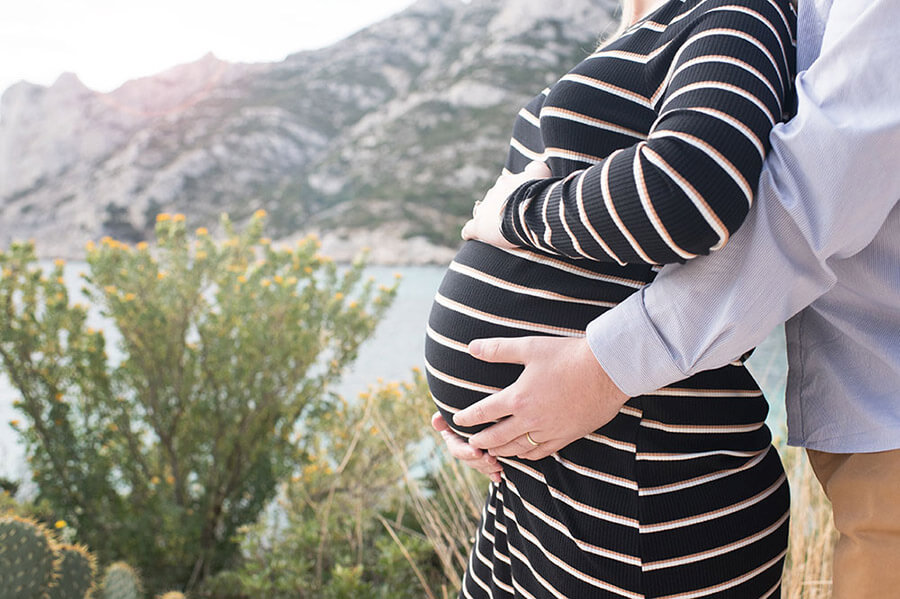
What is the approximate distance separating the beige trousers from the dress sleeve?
234mm

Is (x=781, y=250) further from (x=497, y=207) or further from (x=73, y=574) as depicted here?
(x=73, y=574)

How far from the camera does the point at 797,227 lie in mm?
463

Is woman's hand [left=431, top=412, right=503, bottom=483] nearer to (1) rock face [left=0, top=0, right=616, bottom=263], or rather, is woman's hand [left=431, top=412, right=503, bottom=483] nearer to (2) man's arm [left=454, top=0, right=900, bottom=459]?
(2) man's arm [left=454, top=0, right=900, bottom=459]

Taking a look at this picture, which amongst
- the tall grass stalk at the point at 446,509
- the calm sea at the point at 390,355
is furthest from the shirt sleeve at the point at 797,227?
the calm sea at the point at 390,355

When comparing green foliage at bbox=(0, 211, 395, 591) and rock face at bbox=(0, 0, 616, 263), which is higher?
rock face at bbox=(0, 0, 616, 263)

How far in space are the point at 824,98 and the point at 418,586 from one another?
6.09ft

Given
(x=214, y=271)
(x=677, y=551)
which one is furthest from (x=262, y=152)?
(x=677, y=551)

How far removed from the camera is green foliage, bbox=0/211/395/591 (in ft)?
6.74

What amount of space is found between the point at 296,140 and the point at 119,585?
3485cm

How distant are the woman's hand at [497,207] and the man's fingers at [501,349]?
11cm

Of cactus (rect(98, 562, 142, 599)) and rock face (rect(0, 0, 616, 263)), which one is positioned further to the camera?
rock face (rect(0, 0, 616, 263))

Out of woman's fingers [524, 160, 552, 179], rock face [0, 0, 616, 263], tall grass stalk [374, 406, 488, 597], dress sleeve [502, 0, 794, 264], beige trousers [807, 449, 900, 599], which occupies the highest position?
rock face [0, 0, 616, 263]


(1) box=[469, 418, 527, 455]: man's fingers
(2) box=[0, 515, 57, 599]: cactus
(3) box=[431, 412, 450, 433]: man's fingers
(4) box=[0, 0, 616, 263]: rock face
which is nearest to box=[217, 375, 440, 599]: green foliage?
(2) box=[0, 515, 57, 599]: cactus

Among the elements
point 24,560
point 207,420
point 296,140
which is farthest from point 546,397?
point 296,140
